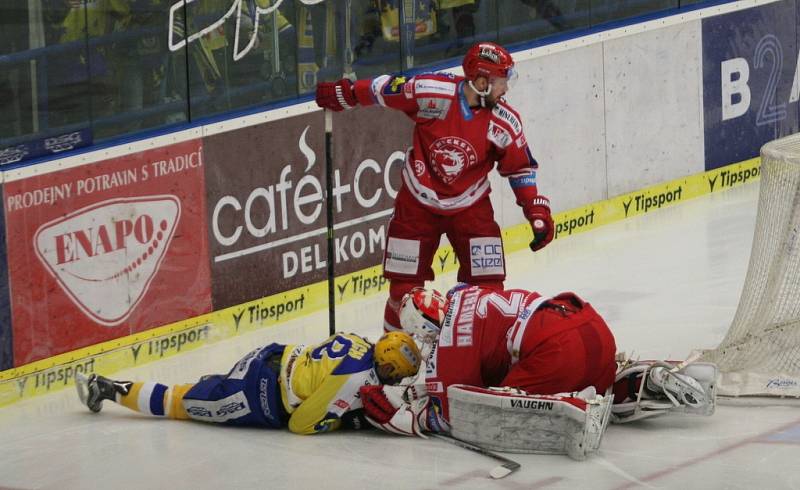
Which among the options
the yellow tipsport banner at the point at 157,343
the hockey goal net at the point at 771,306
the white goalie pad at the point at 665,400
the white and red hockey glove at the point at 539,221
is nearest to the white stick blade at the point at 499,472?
the white goalie pad at the point at 665,400

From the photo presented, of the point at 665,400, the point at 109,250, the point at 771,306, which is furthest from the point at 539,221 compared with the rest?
the point at 109,250

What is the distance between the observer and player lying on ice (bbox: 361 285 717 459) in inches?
255

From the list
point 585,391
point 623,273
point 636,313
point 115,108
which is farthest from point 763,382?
point 115,108

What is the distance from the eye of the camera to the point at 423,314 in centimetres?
676

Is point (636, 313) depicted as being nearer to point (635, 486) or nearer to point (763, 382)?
point (763, 382)

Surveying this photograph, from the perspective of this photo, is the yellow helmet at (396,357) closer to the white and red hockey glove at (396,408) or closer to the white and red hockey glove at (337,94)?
the white and red hockey glove at (396,408)

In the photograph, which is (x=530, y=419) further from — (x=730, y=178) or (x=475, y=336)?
(x=730, y=178)

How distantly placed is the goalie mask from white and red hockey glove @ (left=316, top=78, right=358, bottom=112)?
144cm

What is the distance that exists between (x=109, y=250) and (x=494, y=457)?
8.19 ft

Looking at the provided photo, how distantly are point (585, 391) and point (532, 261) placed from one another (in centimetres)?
373

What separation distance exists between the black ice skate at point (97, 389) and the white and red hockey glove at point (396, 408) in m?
1.15

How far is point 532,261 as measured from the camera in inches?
401

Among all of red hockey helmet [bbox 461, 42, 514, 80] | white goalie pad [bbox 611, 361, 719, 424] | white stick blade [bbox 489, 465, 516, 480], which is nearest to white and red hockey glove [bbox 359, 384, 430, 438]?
white stick blade [bbox 489, 465, 516, 480]

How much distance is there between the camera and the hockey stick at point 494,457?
634 cm
